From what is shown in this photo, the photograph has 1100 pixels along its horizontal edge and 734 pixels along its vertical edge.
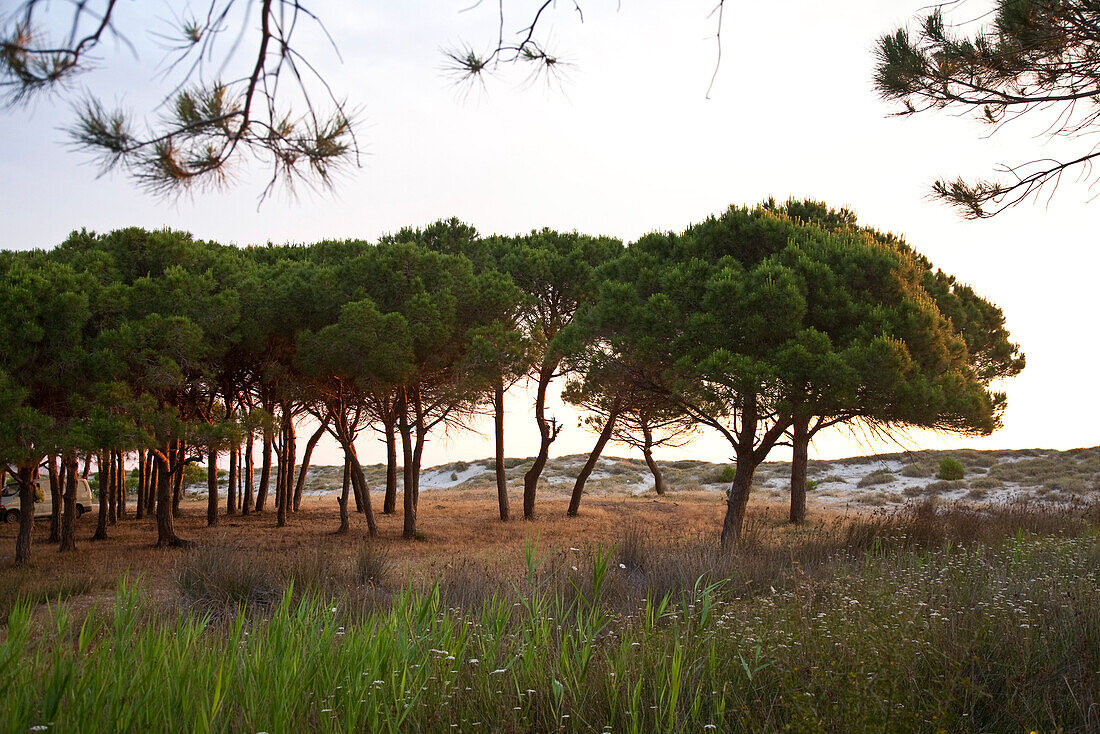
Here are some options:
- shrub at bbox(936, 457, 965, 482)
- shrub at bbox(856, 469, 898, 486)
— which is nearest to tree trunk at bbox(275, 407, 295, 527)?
shrub at bbox(856, 469, 898, 486)

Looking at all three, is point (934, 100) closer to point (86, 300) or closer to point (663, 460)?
point (86, 300)

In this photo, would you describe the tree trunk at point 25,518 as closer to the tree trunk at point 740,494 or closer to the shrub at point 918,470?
the tree trunk at point 740,494

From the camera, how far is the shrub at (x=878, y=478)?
119 ft

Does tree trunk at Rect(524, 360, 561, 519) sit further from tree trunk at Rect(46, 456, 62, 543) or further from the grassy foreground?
the grassy foreground

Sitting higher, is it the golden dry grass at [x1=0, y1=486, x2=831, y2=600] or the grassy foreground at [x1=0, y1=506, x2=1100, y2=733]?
the grassy foreground at [x1=0, y1=506, x2=1100, y2=733]

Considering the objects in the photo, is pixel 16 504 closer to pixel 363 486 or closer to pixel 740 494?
pixel 363 486

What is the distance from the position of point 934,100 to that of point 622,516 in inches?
689

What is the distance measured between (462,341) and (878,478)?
25.7m

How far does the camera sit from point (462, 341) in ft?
64.7

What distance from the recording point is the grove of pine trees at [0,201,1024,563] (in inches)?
538

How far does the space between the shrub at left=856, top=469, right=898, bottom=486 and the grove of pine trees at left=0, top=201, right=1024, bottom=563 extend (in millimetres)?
15192

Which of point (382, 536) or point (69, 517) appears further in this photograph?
point (382, 536)

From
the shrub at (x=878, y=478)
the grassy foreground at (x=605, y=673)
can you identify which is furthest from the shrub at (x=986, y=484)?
the grassy foreground at (x=605, y=673)

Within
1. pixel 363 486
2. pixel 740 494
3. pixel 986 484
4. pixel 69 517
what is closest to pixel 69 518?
Answer: pixel 69 517
